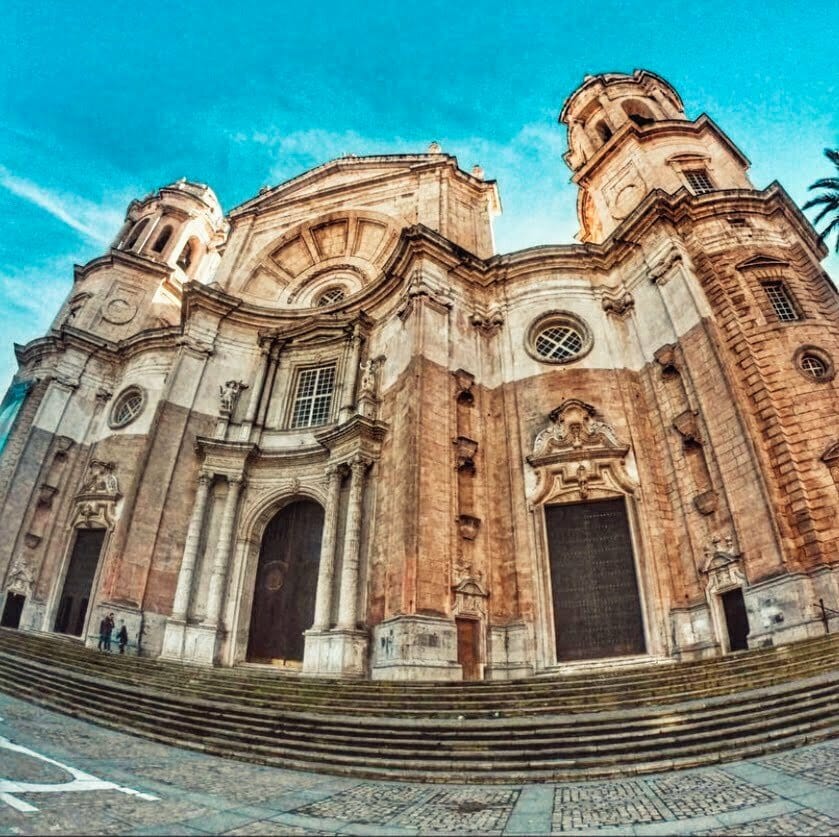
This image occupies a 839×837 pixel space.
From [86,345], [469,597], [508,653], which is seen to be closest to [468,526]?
[469,597]

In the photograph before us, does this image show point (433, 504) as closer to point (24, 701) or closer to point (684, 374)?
point (684, 374)

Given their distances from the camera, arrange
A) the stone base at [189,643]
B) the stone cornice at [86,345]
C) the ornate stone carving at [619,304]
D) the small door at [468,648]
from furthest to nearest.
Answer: the stone cornice at [86,345]
the ornate stone carving at [619,304]
the stone base at [189,643]
the small door at [468,648]

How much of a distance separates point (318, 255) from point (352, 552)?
59.4ft

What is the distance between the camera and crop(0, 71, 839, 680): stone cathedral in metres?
14.7

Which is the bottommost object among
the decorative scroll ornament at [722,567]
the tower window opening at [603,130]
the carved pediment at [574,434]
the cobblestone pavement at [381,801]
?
the cobblestone pavement at [381,801]

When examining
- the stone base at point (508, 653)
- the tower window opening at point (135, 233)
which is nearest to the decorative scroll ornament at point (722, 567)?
the stone base at point (508, 653)

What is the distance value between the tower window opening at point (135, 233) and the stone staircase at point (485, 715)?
98.5 ft

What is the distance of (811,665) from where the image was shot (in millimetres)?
9133

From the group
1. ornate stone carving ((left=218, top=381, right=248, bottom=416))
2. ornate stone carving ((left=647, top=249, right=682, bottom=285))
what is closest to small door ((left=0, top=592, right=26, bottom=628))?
ornate stone carving ((left=218, top=381, right=248, bottom=416))

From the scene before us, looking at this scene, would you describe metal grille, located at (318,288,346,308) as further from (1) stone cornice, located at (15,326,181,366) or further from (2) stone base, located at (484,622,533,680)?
(2) stone base, located at (484,622,533,680)

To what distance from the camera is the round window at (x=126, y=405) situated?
24.1 meters

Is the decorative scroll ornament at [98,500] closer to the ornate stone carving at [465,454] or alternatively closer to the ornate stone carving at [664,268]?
the ornate stone carving at [465,454]

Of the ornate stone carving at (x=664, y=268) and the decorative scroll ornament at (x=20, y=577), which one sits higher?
the ornate stone carving at (x=664, y=268)

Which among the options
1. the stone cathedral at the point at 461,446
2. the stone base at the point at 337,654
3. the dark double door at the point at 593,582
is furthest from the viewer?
the dark double door at the point at 593,582
